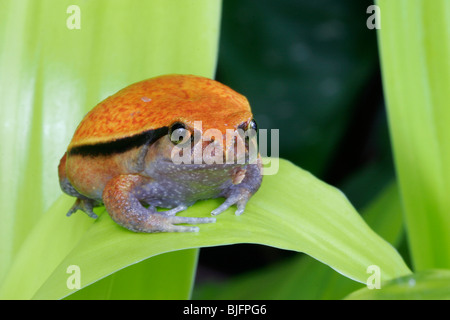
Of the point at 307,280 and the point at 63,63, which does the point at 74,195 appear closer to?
the point at 63,63

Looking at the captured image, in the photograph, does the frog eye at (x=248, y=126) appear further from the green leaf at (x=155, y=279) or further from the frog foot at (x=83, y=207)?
the frog foot at (x=83, y=207)

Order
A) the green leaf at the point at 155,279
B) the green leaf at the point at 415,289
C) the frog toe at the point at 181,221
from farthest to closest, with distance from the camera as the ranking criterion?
the green leaf at the point at 155,279 < the frog toe at the point at 181,221 < the green leaf at the point at 415,289

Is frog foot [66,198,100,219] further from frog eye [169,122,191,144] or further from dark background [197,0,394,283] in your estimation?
dark background [197,0,394,283]

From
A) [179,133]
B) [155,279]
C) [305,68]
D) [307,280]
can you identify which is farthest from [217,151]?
[305,68]

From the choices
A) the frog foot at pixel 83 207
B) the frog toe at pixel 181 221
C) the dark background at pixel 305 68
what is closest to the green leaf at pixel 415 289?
the frog toe at pixel 181 221

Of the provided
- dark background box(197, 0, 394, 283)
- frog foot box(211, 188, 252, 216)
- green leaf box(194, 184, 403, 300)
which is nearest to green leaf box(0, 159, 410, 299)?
frog foot box(211, 188, 252, 216)

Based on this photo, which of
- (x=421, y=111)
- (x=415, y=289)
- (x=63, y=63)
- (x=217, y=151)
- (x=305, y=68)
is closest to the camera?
(x=415, y=289)
